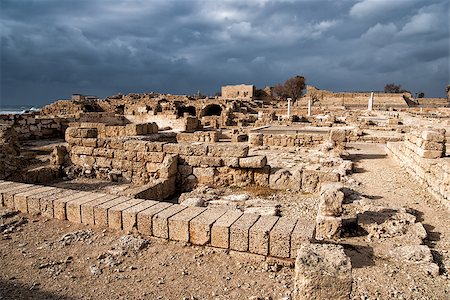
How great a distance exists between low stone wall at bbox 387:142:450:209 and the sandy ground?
160 cm

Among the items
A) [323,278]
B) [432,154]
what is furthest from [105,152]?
[432,154]

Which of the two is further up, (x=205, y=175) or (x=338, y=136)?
(x=338, y=136)

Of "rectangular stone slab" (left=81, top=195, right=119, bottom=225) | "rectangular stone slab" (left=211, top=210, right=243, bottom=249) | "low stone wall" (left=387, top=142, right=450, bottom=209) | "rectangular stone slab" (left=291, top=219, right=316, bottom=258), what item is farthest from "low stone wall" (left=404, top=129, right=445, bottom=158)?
"rectangular stone slab" (left=81, top=195, right=119, bottom=225)

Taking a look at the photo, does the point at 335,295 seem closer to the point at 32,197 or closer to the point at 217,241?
the point at 217,241

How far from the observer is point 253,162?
6906 mm

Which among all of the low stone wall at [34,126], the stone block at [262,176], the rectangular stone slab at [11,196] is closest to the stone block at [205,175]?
the stone block at [262,176]

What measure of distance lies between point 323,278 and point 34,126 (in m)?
19.6

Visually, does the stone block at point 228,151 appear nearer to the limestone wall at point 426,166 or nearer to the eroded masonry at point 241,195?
the eroded masonry at point 241,195

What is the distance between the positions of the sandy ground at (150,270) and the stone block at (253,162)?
2956mm

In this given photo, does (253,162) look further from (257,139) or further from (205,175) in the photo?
(257,139)

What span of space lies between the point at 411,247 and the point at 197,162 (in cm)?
478

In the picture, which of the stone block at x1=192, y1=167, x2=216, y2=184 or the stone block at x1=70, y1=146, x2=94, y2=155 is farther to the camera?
the stone block at x1=70, y1=146, x2=94, y2=155

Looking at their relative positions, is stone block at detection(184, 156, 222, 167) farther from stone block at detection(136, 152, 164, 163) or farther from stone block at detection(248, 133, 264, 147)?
stone block at detection(248, 133, 264, 147)

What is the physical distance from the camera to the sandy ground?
3.01 meters
